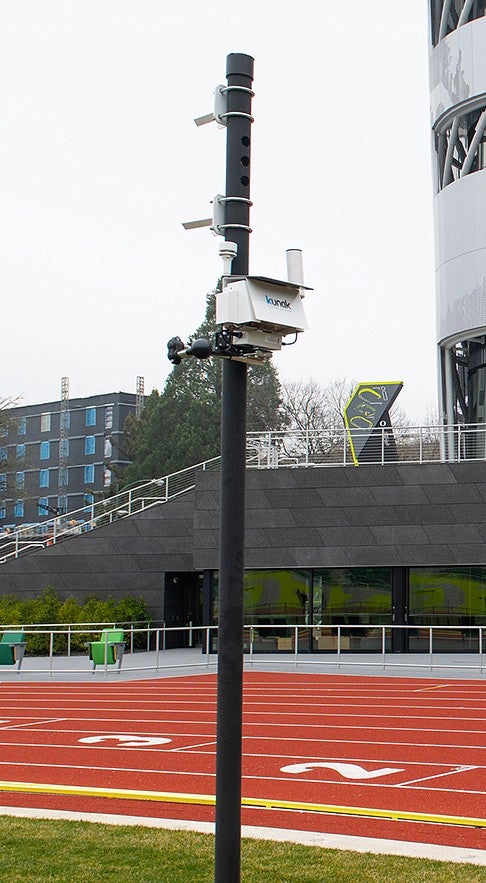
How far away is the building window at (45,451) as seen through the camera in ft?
338

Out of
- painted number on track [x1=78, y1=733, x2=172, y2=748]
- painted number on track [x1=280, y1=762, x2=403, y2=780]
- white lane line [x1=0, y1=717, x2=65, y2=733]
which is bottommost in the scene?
white lane line [x1=0, y1=717, x2=65, y2=733]

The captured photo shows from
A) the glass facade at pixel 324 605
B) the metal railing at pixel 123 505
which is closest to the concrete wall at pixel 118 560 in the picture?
the metal railing at pixel 123 505

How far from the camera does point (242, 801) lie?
1145 centimetres

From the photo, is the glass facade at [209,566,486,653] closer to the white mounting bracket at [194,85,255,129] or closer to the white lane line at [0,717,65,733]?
the white lane line at [0,717,65,733]

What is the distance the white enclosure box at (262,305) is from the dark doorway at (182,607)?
3285 centimetres

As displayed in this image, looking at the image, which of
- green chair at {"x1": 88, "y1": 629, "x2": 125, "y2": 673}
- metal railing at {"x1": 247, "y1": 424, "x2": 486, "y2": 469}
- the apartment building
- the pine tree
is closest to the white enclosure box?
green chair at {"x1": 88, "y1": 629, "x2": 125, "y2": 673}

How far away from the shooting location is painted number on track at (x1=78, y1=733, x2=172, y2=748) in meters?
16.0

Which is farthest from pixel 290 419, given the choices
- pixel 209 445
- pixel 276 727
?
pixel 276 727

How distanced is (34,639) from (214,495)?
7.46 metres

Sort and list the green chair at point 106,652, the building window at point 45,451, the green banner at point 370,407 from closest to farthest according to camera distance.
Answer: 1. the green chair at point 106,652
2. the green banner at point 370,407
3. the building window at point 45,451

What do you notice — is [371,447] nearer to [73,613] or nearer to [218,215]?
[73,613]

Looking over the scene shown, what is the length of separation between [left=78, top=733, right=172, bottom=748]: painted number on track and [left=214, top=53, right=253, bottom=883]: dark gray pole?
953 centimetres

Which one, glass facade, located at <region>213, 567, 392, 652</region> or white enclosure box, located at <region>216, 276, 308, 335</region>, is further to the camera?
glass facade, located at <region>213, 567, 392, 652</region>

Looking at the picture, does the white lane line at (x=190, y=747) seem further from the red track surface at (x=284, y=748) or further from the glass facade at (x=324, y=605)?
the glass facade at (x=324, y=605)
